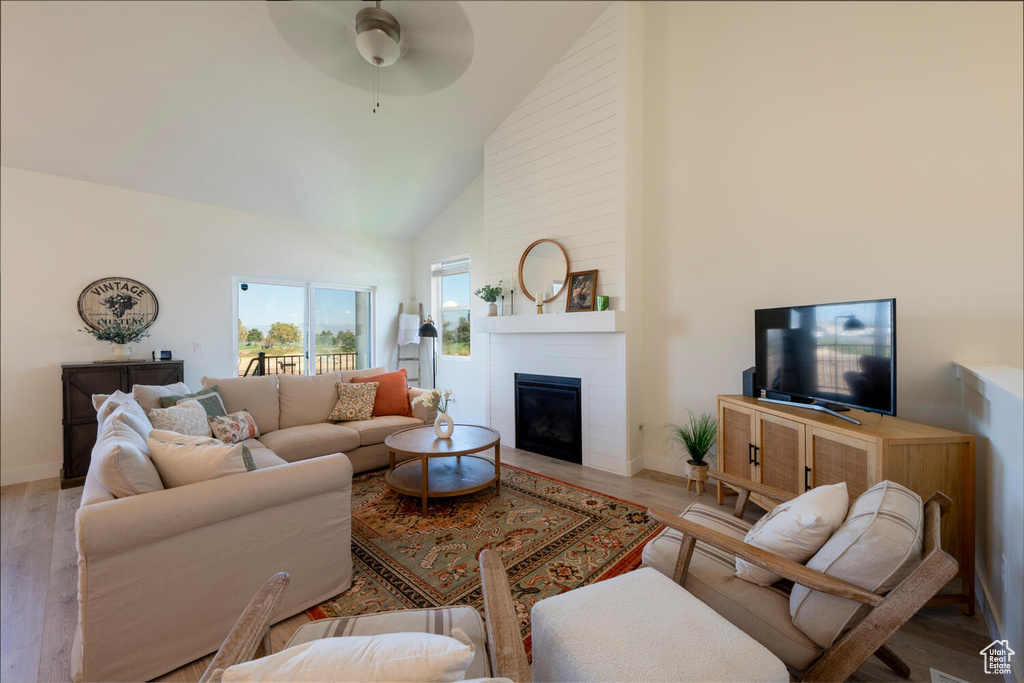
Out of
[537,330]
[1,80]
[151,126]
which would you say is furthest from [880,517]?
[151,126]

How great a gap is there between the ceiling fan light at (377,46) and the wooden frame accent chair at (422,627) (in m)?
2.48

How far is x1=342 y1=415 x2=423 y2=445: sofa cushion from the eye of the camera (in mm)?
3375

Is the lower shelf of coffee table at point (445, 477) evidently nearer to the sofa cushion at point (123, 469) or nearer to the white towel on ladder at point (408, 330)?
the sofa cushion at point (123, 469)

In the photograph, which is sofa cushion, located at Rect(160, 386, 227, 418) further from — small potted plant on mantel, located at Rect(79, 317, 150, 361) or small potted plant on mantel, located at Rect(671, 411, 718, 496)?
small potted plant on mantel, located at Rect(671, 411, 718, 496)

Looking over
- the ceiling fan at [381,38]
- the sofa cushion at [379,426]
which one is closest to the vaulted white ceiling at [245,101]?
the ceiling fan at [381,38]

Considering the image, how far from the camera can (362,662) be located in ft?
1.90

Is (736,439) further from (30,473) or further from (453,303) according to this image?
(30,473)

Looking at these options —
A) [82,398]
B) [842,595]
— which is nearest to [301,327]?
[82,398]

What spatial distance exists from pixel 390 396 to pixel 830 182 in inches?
151

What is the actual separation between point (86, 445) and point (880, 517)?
4.94 metres

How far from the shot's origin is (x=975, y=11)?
1.46 metres

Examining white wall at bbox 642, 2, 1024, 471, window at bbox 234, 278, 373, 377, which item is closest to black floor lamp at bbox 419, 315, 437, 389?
window at bbox 234, 278, 373, 377

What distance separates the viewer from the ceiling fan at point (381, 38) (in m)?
2.18

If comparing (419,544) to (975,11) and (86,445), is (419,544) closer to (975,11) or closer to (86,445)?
(86,445)
